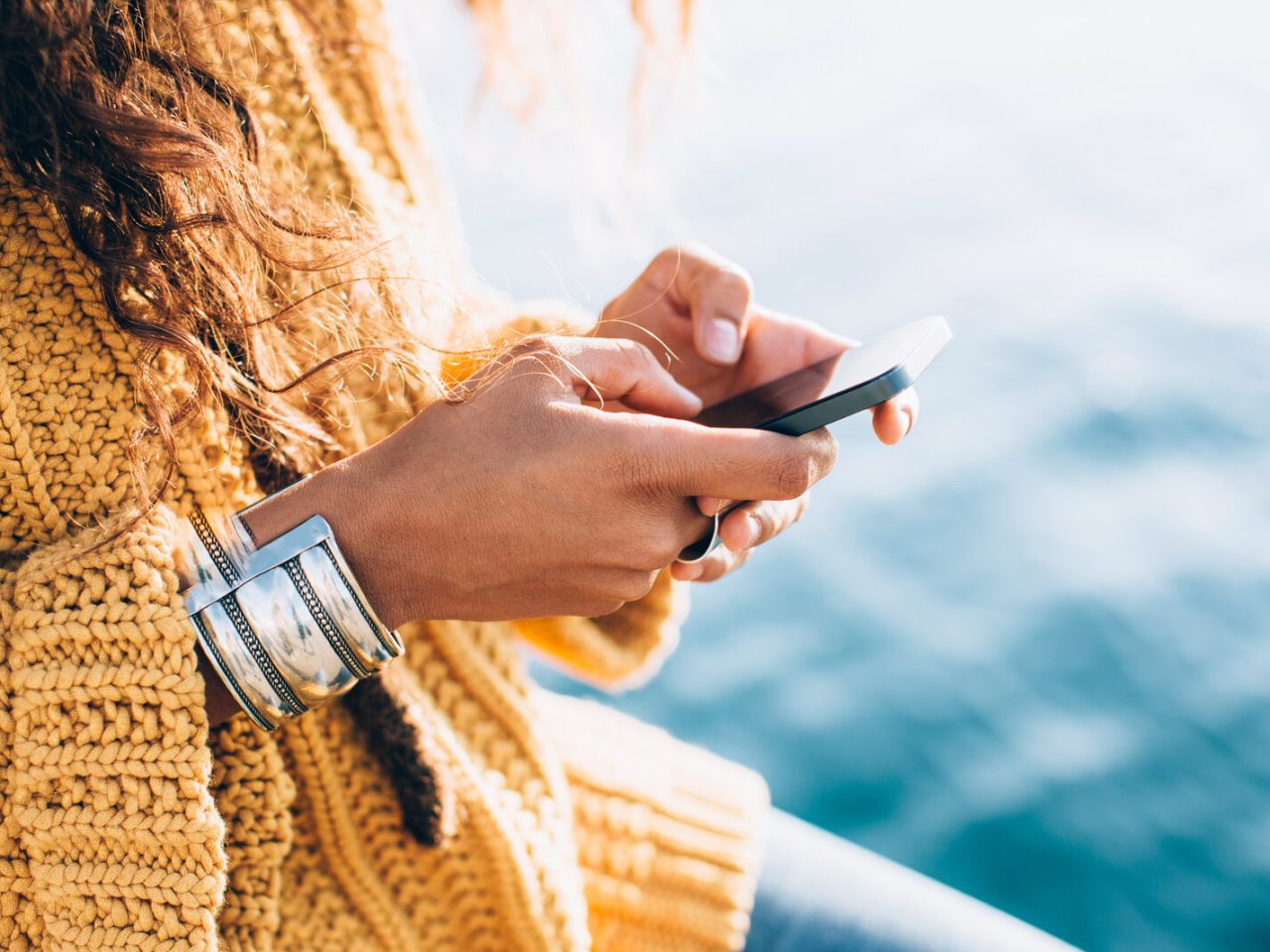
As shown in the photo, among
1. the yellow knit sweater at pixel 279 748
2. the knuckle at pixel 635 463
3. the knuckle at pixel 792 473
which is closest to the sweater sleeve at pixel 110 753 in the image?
the yellow knit sweater at pixel 279 748

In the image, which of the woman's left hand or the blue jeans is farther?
the blue jeans

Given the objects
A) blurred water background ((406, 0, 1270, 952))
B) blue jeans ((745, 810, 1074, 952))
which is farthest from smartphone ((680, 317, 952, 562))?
blue jeans ((745, 810, 1074, 952))

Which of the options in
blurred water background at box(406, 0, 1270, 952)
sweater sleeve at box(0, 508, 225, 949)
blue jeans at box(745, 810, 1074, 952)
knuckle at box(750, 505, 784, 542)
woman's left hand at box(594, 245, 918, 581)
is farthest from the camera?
blurred water background at box(406, 0, 1270, 952)

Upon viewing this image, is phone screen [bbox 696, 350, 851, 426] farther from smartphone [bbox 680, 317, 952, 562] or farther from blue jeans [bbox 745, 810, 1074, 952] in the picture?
blue jeans [bbox 745, 810, 1074, 952]

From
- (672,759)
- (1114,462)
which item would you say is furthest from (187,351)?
(1114,462)

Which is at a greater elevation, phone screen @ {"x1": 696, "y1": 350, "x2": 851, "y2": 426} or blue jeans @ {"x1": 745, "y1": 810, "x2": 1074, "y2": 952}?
phone screen @ {"x1": 696, "y1": 350, "x2": 851, "y2": 426}

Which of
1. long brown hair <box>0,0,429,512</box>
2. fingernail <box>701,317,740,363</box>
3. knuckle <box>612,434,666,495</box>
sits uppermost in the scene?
long brown hair <box>0,0,429,512</box>

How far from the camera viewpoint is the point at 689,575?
33.0 inches

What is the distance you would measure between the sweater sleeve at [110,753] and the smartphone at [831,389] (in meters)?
0.37

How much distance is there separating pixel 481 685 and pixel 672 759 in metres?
0.29

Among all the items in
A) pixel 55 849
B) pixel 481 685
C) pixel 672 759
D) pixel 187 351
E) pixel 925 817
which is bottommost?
pixel 925 817

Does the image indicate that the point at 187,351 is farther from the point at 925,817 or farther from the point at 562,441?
the point at 925,817

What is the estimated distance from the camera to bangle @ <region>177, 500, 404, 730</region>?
0.69 meters

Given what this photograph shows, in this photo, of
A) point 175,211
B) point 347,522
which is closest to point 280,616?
point 347,522
